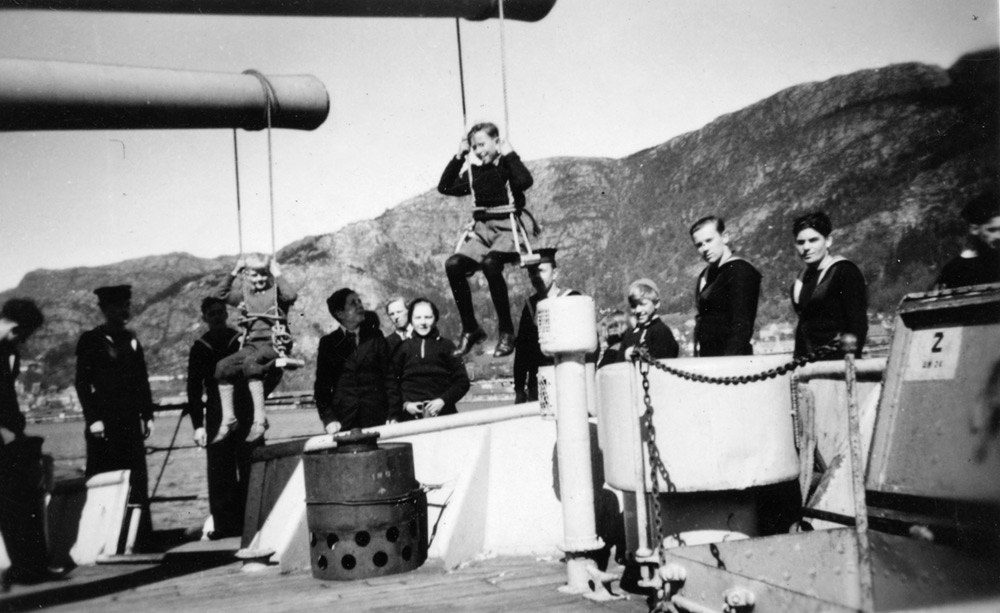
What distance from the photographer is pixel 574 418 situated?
5.05m

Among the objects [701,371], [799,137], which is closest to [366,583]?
[701,371]

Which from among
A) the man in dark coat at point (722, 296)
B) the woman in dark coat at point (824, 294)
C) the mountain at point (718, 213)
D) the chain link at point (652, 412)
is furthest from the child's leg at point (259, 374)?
the mountain at point (718, 213)

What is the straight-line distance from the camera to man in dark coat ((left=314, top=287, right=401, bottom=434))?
7.10 metres

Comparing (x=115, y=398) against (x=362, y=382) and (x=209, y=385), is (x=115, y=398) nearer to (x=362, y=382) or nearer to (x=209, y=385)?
(x=209, y=385)

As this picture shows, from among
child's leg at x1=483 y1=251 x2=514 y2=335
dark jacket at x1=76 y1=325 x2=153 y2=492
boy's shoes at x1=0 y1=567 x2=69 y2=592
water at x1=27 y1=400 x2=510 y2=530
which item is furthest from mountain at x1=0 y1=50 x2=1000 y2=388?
boy's shoes at x1=0 y1=567 x2=69 y2=592

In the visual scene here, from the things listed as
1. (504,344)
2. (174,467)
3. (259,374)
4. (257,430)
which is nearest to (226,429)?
(257,430)

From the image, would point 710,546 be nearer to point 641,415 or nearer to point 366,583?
point 641,415

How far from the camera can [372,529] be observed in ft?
19.1

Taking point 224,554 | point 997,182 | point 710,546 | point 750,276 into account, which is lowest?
point 224,554

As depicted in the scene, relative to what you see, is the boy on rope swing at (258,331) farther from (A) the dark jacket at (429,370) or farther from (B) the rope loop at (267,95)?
(B) the rope loop at (267,95)

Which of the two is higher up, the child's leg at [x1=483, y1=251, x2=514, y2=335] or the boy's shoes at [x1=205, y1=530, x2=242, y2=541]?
the child's leg at [x1=483, y1=251, x2=514, y2=335]

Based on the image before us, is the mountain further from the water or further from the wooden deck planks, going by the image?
the wooden deck planks

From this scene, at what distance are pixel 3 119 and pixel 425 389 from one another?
3.75 meters

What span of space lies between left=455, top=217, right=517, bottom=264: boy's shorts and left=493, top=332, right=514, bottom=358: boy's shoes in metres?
0.73
